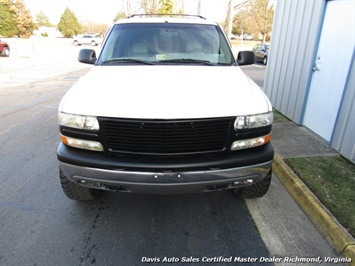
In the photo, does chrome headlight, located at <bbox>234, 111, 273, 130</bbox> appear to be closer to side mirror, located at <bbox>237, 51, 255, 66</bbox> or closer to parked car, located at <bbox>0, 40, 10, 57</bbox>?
side mirror, located at <bbox>237, 51, 255, 66</bbox>

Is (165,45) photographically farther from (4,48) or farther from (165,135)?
(4,48)

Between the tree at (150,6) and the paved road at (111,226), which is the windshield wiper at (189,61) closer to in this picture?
the paved road at (111,226)

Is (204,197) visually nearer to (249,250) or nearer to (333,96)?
(249,250)

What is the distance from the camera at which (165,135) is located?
2.20 m

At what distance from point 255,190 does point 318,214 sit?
2.16ft

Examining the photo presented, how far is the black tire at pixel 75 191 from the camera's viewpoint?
9.02 ft

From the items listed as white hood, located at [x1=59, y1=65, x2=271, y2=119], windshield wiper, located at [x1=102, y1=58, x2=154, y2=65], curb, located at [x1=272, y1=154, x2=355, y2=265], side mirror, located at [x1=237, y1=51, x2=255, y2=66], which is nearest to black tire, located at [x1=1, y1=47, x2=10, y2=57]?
windshield wiper, located at [x1=102, y1=58, x2=154, y2=65]

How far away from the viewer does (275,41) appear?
6566 mm

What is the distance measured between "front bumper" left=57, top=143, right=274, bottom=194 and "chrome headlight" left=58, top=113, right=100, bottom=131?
237 mm

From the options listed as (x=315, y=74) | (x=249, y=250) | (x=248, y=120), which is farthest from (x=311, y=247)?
(x=315, y=74)

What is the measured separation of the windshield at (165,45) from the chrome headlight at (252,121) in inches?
46.6

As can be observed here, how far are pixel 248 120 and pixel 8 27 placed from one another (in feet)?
153

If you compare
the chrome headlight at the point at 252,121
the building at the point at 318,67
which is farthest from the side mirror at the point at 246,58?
the chrome headlight at the point at 252,121

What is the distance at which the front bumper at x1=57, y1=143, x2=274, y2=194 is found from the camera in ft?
7.22
